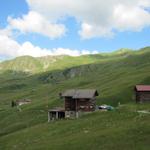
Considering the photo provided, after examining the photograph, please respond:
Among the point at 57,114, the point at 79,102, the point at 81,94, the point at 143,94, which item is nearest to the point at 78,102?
the point at 79,102

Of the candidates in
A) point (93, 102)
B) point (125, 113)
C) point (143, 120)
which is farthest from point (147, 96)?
point (143, 120)

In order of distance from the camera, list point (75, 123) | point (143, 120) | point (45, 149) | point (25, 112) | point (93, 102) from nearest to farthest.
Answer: point (45, 149) < point (143, 120) < point (75, 123) < point (93, 102) < point (25, 112)

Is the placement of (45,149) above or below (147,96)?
below

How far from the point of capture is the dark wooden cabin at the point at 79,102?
368ft

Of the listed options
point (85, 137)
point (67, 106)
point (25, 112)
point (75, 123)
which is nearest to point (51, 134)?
point (75, 123)

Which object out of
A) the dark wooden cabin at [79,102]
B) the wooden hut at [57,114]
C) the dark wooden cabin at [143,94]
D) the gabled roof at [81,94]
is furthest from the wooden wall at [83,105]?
the dark wooden cabin at [143,94]

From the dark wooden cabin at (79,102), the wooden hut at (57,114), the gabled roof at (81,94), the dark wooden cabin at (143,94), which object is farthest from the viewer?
the dark wooden cabin at (143,94)

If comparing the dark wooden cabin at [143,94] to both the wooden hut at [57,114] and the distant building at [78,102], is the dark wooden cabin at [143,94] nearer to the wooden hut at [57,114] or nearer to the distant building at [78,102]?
the distant building at [78,102]

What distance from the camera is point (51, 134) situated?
81.8 meters

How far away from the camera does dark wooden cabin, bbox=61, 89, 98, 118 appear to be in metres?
112

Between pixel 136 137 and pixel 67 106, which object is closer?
pixel 136 137

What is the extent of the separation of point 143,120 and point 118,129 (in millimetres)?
7372

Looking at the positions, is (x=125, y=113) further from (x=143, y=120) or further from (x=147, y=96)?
(x=147, y=96)

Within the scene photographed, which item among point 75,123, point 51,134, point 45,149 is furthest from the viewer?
point 75,123
